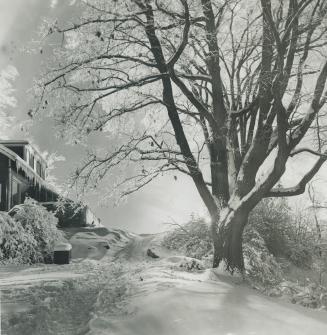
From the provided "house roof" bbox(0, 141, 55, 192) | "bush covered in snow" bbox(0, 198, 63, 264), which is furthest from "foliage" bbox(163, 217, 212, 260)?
"house roof" bbox(0, 141, 55, 192)

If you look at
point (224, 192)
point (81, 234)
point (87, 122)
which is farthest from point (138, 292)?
point (81, 234)

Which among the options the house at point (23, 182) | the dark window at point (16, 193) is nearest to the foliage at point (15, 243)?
the house at point (23, 182)

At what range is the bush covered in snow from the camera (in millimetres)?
15336

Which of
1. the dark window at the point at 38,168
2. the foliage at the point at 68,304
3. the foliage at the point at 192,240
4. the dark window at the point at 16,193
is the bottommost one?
the foliage at the point at 68,304

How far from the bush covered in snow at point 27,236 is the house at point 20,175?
20.4 ft

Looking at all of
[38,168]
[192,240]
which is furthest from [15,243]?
[38,168]

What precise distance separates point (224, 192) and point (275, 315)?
16.5ft

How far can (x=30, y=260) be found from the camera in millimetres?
15961

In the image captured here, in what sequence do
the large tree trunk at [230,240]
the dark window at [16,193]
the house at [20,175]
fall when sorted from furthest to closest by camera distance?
the dark window at [16,193] < the house at [20,175] < the large tree trunk at [230,240]

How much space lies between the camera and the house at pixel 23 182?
26.8 metres

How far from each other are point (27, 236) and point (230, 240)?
317 inches

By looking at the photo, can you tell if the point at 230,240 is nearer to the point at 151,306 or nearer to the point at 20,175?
the point at 151,306

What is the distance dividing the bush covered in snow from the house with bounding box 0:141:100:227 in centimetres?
562

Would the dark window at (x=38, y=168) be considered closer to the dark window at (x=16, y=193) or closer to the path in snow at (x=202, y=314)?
the dark window at (x=16, y=193)
